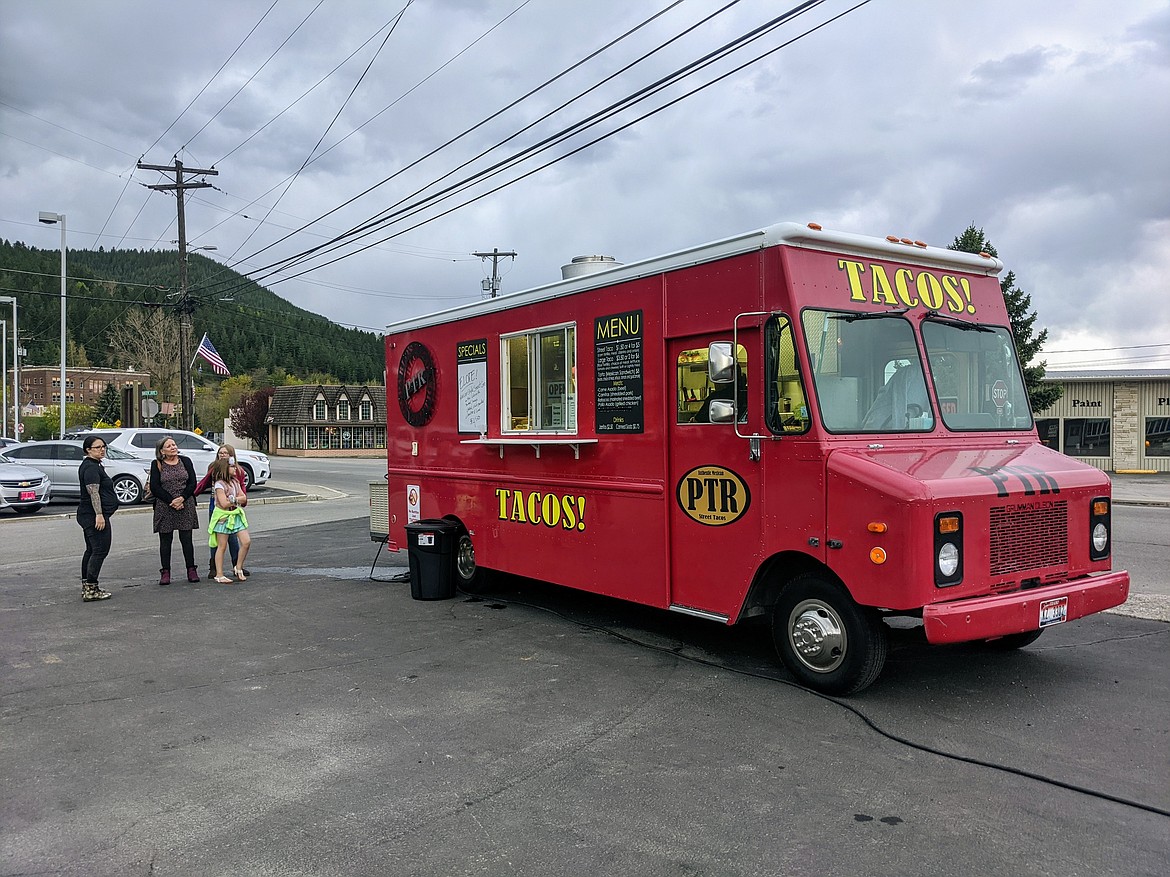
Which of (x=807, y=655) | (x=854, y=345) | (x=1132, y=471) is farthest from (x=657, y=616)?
(x=1132, y=471)

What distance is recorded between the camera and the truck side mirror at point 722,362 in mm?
5945

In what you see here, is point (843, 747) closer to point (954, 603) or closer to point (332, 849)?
point (954, 603)

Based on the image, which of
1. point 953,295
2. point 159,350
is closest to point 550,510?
point 953,295

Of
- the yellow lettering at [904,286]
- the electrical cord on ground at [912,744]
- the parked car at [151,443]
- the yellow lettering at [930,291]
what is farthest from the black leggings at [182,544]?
the parked car at [151,443]

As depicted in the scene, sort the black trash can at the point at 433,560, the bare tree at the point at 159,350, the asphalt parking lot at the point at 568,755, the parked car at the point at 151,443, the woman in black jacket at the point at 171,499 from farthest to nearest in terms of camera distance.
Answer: the bare tree at the point at 159,350, the parked car at the point at 151,443, the woman in black jacket at the point at 171,499, the black trash can at the point at 433,560, the asphalt parking lot at the point at 568,755

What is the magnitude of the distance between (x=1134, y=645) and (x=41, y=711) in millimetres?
7893

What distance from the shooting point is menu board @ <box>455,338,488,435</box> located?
29.6 feet

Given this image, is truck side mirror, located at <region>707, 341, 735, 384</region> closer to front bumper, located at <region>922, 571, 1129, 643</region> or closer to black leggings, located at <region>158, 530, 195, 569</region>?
front bumper, located at <region>922, 571, 1129, 643</region>

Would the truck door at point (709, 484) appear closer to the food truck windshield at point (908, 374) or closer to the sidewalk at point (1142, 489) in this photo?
the food truck windshield at point (908, 374)

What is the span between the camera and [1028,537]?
18.5 ft

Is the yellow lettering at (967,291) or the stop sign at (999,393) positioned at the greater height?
the yellow lettering at (967,291)

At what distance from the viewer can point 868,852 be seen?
12.0 ft

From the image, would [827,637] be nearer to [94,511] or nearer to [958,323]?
[958,323]

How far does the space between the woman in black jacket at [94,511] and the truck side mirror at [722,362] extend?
6.85m
